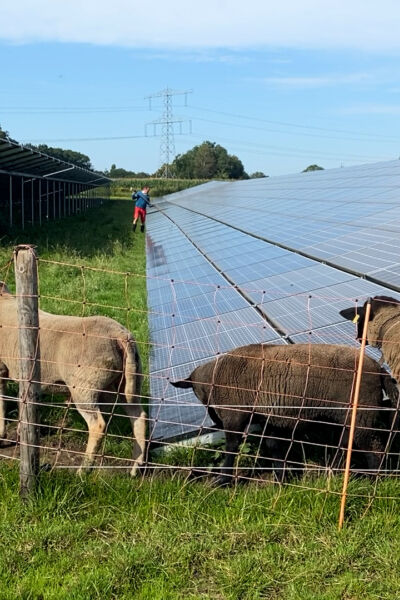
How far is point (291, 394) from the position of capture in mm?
5379

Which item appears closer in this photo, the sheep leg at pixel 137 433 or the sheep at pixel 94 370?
the sheep leg at pixel 137 433

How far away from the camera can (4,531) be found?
4.53 metres

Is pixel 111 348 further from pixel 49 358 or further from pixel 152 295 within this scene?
pixel 152 295

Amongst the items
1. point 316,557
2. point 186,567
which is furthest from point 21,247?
point 316,557

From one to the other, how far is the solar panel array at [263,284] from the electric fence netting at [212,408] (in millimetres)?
107

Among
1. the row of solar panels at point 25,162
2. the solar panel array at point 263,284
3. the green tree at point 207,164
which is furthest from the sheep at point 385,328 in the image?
the green tree at point 207,164

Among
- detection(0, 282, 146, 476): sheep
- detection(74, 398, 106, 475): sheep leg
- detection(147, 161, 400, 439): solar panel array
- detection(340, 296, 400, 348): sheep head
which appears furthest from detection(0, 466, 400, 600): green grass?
detection(340, 296, 400, 348): sheep head

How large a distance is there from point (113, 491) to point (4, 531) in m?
0.86

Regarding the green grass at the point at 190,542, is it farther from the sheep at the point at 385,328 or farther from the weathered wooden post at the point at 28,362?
the sheep at the point at 385,328

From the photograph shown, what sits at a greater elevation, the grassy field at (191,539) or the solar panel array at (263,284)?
the solar panel array at (263,284)

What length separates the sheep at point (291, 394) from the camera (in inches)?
202

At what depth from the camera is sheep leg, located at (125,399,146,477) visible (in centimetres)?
555

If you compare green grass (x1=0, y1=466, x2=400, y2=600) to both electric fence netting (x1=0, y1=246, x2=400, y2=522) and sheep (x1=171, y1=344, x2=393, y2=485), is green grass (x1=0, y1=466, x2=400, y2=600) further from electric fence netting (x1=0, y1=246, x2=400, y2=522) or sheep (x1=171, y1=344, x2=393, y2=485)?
sheep (x1=171, y1=344, x2=393, y2=485)

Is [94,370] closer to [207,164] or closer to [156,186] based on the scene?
[156,186]
